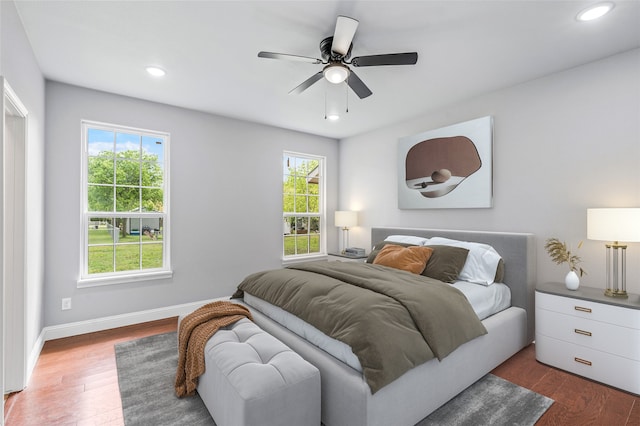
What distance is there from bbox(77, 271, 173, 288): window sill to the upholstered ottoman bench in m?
2.10

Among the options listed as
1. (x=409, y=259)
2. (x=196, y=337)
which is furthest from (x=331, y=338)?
(x=409, y=259)

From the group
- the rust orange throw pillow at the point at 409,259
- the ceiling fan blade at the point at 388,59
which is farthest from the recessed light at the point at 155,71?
the rust orange throw pillow at the point at 409,259

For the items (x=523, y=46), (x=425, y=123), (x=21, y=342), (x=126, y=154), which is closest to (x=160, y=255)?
(x=126, y=154)

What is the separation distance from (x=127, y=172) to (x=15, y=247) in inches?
58.8

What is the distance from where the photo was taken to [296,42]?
2.39 meters

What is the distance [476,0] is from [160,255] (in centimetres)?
397

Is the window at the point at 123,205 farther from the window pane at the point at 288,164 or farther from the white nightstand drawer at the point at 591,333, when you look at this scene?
the white nightstand drawer at the point at 591,333

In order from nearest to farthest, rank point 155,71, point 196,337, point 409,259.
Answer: point 196,337, point 155,71, point 409,259

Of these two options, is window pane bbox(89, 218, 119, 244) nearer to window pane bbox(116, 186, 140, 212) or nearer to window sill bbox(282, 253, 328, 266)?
window pane bbox(116, 186, 140, 212)

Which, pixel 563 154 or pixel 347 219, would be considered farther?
pixel 347 219

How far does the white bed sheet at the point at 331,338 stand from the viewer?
179cm

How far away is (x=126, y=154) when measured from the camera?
141 inches

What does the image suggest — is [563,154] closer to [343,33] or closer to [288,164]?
[343,33]

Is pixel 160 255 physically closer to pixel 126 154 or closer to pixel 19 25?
pixel 126 154
